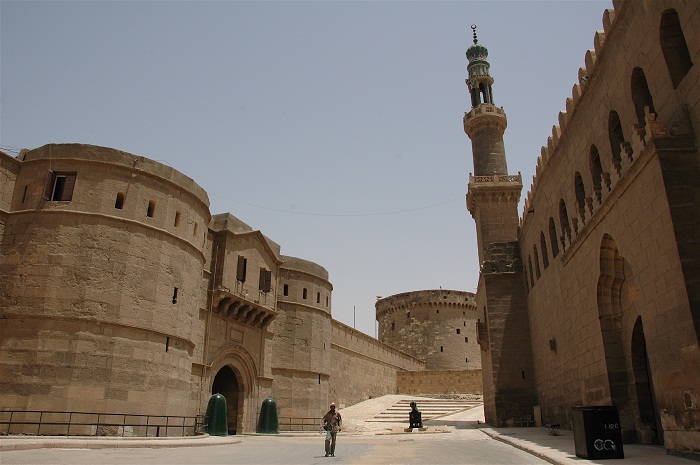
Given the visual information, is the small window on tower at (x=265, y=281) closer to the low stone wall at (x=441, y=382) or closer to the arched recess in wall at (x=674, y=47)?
the arched recess in wall at (x=674, y=47)

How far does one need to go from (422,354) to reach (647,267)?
3949 centimetres

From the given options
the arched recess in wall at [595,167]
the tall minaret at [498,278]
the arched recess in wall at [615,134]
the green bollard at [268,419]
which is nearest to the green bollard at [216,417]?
the green bollard at [268,419]

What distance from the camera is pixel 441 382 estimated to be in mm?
39312

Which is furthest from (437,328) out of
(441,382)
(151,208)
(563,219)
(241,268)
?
(151,208)

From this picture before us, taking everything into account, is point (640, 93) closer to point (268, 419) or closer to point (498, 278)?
point (498, 278)

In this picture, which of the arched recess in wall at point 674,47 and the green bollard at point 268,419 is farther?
the green bollard at point 268,419

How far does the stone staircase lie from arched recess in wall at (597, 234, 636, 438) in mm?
16035

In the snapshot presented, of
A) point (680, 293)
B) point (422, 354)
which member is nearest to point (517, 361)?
point (680, 293)

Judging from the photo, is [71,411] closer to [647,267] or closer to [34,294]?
[34,294]

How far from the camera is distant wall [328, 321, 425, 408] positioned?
3067 centimetres

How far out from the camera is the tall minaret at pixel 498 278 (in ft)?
68.7

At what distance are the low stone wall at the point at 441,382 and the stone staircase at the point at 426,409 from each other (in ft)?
18.1

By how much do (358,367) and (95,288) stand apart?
2214cm

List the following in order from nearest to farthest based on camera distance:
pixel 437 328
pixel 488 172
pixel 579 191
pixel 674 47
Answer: pixel 674 47
pixel 579 191
pixel 488 172
pixel 437 328
